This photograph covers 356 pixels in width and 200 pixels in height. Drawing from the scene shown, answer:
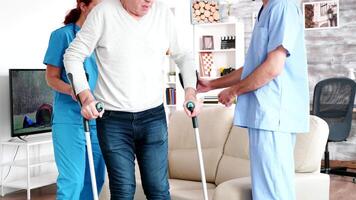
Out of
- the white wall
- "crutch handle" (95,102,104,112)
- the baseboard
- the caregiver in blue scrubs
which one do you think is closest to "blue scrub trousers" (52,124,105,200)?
the caregiver in blue scrubs

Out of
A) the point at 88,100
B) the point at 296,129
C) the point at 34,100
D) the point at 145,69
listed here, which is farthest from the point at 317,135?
the point at 34,100

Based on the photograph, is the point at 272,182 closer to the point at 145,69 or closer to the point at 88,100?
the point at 145,69

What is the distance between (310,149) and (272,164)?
1.86 ft

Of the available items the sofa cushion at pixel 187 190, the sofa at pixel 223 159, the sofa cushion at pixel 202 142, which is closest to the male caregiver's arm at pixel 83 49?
the sofa at pixel 223 159

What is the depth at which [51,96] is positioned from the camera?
5016 mm

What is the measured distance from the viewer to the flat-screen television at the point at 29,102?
4648mm

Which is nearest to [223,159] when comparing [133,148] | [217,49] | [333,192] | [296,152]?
[296,152]

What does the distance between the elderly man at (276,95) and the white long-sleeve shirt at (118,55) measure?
48 centimetres

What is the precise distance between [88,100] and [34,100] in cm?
319

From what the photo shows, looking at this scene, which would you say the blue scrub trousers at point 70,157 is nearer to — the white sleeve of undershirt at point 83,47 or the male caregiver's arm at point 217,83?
A: the white sleeve of undershirt at point 83,47

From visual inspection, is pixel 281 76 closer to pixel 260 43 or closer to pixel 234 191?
pixel 260 43

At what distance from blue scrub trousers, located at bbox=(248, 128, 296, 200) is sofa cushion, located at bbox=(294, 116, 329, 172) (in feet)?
1.47

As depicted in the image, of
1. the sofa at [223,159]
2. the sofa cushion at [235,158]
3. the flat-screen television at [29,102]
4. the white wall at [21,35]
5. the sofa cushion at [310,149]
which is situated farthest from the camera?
the white wall at [21,35]

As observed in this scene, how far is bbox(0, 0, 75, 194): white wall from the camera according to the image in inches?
188
